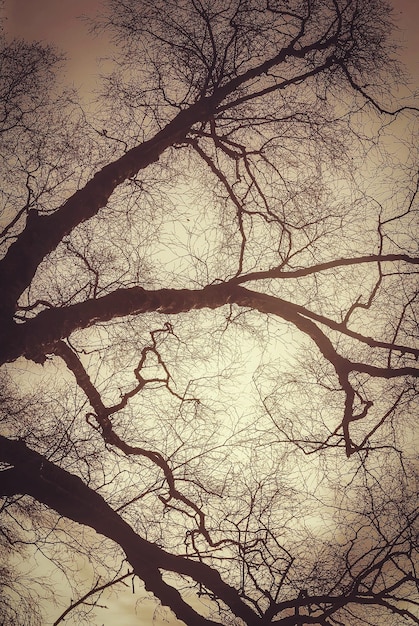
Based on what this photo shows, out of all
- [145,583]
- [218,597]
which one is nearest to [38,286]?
[145,583]

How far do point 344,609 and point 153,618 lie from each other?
1465 mm

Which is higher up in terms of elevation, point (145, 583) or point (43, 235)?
point (43, 235)

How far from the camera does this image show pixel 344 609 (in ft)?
13.1

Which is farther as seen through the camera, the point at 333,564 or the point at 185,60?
the point at 185,60

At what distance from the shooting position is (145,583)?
4.08 meters

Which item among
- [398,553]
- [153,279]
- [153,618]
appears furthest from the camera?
[153,279]

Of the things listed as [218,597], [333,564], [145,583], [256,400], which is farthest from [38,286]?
[333,564]

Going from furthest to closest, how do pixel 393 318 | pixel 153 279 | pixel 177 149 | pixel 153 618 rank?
pixel 177 149 < pixel 153 279 < pixel 393 318 < pixel 153 618

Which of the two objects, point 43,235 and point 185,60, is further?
point 185,60

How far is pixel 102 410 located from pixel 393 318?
8.58ft

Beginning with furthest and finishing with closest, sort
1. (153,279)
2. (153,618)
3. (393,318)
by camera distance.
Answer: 1. (153,279)
2. (393,318)
3. (153,618)

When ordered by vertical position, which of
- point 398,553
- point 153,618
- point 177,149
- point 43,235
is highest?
point 177,149

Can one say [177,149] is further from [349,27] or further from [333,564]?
[333,564]

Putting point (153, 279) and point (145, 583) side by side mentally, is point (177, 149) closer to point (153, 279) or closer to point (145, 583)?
point (153, 279)
